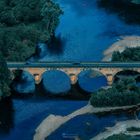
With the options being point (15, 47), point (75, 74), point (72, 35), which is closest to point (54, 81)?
point (75, 74)

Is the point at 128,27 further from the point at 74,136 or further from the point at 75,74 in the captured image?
the point at 74,136

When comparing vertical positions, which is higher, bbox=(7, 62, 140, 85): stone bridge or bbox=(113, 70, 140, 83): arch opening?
bbox=(7, 62, 140, 85): stone bridge

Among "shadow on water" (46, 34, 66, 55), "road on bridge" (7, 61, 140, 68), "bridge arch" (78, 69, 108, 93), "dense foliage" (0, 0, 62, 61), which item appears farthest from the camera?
"shadow on water" (46, 34, 66, 55)

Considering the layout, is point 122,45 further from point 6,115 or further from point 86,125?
point 6,115

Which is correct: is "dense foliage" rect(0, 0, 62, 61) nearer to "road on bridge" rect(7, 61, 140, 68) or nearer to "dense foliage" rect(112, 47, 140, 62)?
"road on bridge" rect(7, 61, 140, 68)

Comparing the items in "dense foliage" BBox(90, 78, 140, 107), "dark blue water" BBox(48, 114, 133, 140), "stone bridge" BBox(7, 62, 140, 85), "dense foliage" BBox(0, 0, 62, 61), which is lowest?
"dark blue water" BBox(48, 114, 133, 140)

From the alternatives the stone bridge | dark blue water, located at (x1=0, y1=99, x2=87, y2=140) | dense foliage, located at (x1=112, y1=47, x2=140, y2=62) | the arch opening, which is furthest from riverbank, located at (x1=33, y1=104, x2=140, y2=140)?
dense foliage, located at (x1=112, y1=47, x2=140, y2=62)

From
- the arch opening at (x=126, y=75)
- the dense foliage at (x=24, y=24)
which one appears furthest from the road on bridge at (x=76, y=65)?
the dense foliage at (x=24, y=24)
